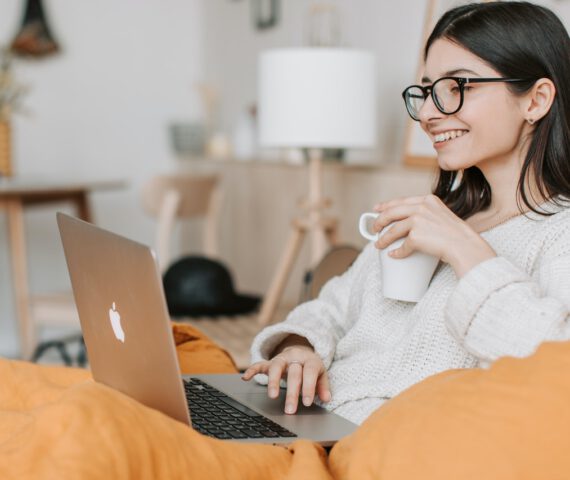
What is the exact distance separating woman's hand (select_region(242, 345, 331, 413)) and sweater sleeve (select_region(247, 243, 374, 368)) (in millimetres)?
47

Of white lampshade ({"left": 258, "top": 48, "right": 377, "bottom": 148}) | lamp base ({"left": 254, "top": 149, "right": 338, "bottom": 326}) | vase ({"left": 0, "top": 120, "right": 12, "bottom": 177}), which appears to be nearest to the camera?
white lampshade ({"left": 258, "top": 48, "right": 377, "bottom": 148})

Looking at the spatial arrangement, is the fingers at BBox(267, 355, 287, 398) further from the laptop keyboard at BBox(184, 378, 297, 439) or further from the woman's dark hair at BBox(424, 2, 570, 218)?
the woman's dark hair at BBox(424, 2, 570, 218)

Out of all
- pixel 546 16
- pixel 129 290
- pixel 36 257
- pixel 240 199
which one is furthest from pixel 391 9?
pixel 36 257

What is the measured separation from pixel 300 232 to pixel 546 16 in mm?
1507

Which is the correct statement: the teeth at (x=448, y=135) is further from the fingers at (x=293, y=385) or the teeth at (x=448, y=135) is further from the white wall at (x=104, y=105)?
the white wall at (x=104, y=105)

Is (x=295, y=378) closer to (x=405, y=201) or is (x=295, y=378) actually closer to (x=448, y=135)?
(x=405, y=201)

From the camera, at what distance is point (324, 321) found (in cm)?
150

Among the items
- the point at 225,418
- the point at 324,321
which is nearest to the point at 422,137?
the point at 324,321

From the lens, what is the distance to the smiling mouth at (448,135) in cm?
129

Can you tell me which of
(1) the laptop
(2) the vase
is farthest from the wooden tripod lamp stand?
(2) the vase

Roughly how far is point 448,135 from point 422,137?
127 centimetres

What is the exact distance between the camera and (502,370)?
3.09 ft

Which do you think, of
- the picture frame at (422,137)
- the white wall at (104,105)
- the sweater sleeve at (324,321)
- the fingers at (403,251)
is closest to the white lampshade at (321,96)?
the picture frame at (422,137)

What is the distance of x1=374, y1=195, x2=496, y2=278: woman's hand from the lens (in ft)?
3.67
